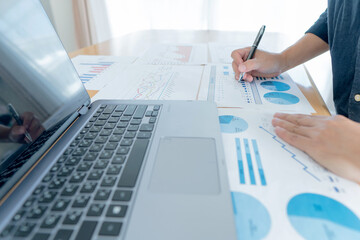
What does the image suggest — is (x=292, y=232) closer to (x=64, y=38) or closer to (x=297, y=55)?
(x=297, y=55)

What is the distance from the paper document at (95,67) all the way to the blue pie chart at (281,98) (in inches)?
16.3

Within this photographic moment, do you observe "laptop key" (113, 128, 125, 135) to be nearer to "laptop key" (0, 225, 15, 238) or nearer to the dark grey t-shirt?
"laptop key" (0, 225, 15, 238)

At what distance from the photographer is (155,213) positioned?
0.23 m

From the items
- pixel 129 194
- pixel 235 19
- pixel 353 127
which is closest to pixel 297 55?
pixel 353 127

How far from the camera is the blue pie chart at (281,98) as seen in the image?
507 millimetres

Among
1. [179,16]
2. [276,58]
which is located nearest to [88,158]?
[276,58]

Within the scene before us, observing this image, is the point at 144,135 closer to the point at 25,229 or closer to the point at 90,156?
the point at 90,156

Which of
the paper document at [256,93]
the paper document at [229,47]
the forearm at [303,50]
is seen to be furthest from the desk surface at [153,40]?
the paper document at [256,93]

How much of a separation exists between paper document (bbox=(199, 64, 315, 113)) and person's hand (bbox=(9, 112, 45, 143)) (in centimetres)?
33

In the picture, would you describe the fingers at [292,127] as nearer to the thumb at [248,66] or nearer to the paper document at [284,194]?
the paper document at [284,194]

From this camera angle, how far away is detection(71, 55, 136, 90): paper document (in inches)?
24.6

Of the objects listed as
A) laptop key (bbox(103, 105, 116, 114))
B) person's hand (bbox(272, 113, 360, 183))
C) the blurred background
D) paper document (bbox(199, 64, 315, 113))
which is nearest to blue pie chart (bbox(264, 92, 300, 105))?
paper document (bbox(199, 64, 315, 113))

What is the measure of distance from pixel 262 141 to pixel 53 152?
12.5 inches

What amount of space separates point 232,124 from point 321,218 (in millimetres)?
207
